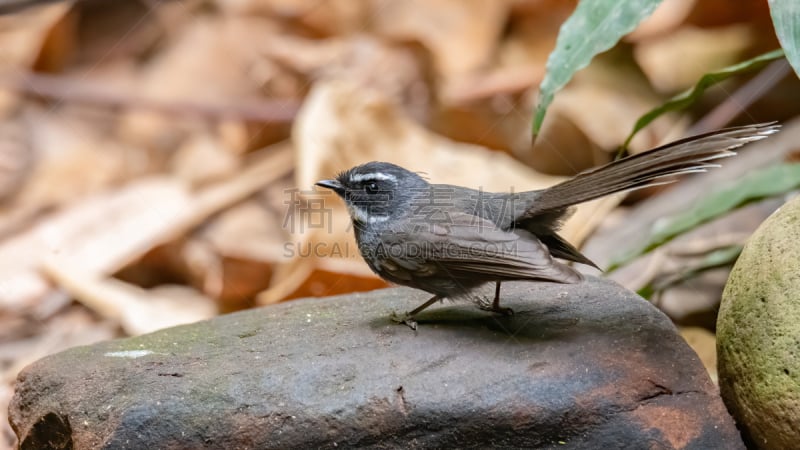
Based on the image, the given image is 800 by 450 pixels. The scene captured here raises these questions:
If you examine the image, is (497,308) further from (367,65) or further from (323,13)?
(323,13)

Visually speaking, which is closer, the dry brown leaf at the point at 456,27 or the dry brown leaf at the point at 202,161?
the dry brown leaf at the point at 202,161

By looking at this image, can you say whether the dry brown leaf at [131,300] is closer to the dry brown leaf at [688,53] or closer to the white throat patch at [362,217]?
the white throat patch at [362,217]

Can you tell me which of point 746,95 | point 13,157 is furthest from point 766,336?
point 13,157

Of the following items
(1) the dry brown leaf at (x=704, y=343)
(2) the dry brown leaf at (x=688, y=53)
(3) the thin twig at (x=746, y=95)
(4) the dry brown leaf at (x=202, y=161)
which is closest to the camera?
(1) the dry brown leaf at (x=704, y=343)

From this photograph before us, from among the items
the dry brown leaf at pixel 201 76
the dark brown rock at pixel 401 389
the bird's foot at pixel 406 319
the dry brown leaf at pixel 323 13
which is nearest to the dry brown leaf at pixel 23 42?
the dry brown leaf at pixel 201 76

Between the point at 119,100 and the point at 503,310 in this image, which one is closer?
the point at 503,310

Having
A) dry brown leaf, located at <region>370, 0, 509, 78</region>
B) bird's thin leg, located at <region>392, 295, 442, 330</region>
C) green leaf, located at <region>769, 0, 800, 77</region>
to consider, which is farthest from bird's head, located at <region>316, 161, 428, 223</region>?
dry brown leaf, located at <region>370, 0, 509, 78</region>
